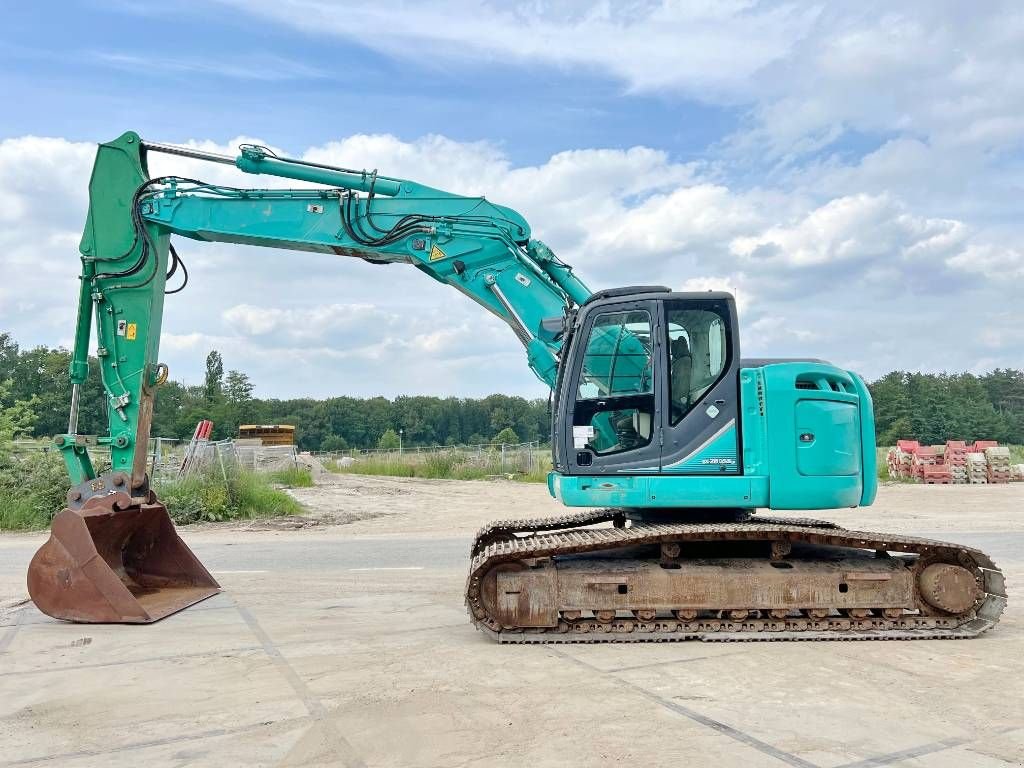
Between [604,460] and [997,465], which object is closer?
[604,460]

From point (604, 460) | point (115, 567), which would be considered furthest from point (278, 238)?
point (604, 460)

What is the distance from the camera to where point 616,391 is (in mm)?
7695

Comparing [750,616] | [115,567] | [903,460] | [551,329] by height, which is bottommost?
[750,616]

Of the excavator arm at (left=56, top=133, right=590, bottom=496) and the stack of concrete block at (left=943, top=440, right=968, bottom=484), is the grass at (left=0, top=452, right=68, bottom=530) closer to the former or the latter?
the excavator arm at (left=56, top=133, right=590, bottom=496)

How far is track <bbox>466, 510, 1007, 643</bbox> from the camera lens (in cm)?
691

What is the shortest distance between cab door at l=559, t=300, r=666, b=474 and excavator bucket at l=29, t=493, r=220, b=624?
13.5 feet

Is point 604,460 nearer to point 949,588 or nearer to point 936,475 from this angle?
point 949,588

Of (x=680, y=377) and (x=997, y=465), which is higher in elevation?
(x=680, y=377)

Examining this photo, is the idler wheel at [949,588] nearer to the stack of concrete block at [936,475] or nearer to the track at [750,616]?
the track at [750,616]

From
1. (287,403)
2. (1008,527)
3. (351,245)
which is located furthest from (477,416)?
(351,245)

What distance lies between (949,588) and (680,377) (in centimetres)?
272

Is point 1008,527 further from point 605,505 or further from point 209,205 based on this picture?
point 209,205

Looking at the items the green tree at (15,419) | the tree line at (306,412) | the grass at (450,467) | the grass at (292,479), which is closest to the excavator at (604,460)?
the green tree at (15,419)

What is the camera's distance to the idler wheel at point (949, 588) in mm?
7137
